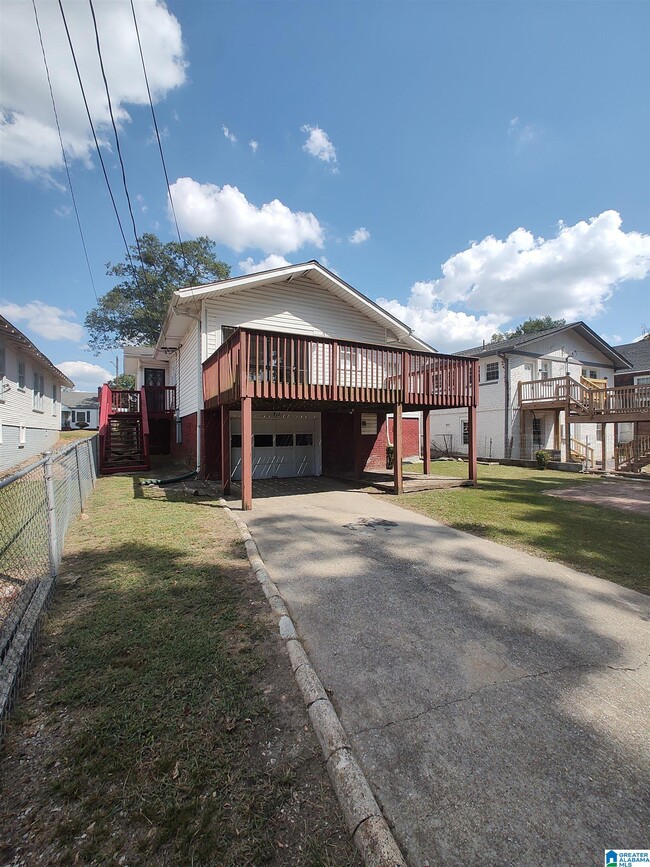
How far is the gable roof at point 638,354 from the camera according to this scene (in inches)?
1017

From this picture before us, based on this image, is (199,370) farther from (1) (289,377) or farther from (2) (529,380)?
(2) (529,380)

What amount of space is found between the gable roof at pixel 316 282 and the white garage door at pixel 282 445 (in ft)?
11.9

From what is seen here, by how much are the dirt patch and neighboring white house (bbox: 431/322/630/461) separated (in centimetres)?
757

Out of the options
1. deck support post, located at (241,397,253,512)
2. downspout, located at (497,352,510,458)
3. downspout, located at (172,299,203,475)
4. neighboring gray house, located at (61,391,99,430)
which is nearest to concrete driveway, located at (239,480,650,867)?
deck support post, located at (241,397,253,512)

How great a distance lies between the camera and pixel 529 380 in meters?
20.5

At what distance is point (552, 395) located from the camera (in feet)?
63.3

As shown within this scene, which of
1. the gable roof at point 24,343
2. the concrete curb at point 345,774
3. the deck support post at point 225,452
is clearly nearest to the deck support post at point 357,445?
the deck support post at point 225,452

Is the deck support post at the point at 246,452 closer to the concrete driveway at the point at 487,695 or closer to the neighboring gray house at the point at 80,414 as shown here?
the concrete driveway at the point at 487,695

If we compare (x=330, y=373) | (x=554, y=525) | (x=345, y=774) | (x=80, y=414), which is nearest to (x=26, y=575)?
(x=345, y=774)

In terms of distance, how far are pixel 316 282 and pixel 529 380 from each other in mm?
14408

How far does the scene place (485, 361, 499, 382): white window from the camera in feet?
67.3

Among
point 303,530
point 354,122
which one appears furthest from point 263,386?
point 354,122

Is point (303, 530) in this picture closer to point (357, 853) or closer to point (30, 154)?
point (357, 853)

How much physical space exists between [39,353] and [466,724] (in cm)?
1784
